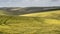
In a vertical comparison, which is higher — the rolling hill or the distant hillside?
the distant hillside

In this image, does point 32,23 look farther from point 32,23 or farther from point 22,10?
point 22,10

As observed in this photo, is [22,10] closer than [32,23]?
No

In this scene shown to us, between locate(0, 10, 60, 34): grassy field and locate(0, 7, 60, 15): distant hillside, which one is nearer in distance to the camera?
locate(0, 10, 60, 34): grassy field

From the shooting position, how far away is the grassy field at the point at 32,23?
555 mm

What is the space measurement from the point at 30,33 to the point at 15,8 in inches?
10.2

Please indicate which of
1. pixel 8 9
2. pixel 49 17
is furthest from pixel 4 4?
pixel 49 17

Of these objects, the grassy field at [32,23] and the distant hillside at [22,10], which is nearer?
the grassy field at [32,23]

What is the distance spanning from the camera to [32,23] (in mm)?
608

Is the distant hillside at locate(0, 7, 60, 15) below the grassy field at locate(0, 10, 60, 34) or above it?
above

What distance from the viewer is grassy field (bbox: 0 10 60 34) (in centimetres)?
55

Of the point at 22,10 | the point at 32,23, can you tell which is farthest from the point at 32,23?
the point at 22,10

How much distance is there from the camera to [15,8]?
75cm

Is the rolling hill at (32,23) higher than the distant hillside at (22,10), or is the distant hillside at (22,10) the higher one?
the distant hillside at (22,10)

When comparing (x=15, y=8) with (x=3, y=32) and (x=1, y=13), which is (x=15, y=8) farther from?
(x=3, y=32)
